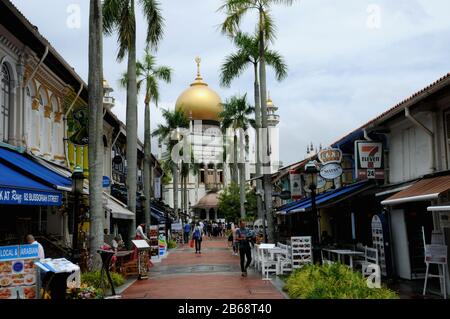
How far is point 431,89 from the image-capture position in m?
13.6

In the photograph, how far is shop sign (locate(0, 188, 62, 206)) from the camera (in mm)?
12438

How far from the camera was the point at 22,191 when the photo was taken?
13.2m

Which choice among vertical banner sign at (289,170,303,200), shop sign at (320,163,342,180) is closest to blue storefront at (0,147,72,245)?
shop sign at (320,163,342,180)

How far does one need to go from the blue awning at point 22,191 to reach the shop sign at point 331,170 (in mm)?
9068

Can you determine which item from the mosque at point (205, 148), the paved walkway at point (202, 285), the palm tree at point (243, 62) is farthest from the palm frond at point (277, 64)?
the mosque at point (205, 148)

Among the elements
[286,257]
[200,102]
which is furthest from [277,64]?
[200,102]

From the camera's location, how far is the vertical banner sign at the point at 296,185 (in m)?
29.2

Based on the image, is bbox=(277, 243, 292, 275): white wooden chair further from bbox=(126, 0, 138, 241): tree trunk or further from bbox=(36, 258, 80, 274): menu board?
bbox=(36, 258, 80, 274): menu board

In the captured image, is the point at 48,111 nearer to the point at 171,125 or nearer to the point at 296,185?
the point at 296,185

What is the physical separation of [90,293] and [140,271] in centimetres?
664

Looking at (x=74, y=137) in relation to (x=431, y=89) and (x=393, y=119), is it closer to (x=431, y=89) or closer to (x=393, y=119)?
(x=393, y=119)

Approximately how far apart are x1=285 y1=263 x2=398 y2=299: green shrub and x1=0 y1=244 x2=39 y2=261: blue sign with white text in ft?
17.1

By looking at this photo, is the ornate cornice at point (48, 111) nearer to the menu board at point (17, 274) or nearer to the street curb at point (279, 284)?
the street curb at point (279, 284)

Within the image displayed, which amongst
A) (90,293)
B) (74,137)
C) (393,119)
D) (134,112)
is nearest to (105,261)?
(90,293)
